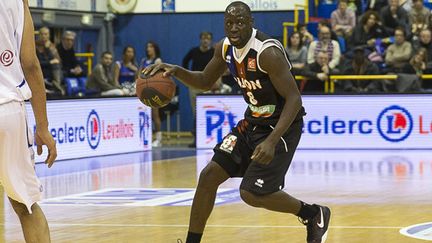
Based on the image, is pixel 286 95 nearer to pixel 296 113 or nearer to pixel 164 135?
pixel 296 113

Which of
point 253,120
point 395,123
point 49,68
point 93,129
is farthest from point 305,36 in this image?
point 253,120

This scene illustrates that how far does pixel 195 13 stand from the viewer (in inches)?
944

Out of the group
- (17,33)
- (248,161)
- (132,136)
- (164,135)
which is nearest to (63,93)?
(132,136)

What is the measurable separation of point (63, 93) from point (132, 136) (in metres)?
1.83

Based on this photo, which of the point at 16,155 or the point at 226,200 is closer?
the point at 16,155

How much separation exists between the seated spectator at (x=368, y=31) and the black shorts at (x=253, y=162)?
13.3m

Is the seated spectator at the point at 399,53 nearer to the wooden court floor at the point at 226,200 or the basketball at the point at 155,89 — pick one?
the wooden court floor at the point at 226,200

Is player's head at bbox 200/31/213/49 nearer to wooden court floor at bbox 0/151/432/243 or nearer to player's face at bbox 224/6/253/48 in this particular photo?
wooden court floor at bbox 0/151/432/243

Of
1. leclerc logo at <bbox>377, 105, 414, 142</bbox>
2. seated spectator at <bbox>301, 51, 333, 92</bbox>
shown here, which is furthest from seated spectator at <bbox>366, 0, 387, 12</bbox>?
leclerc logo at <bbox>377, 105, 414, 142</bbox>

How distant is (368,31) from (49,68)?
245 inches

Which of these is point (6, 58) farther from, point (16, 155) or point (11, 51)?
point (16, 155)

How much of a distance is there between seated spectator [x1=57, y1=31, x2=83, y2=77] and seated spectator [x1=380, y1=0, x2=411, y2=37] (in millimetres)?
6072

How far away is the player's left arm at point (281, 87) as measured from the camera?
7.00 metres

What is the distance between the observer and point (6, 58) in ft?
17.7
